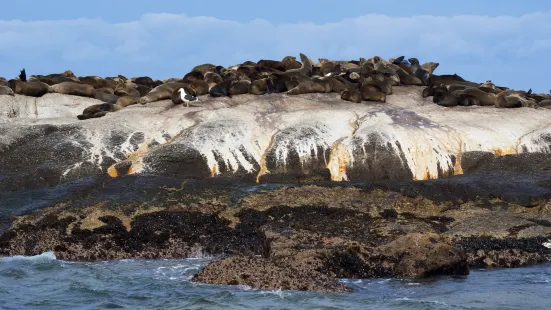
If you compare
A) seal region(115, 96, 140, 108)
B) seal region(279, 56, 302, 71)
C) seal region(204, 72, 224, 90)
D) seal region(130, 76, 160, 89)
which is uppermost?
seal region(279, 56, 302, 71)

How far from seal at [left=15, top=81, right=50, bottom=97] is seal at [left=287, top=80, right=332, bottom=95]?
7389 millimetres

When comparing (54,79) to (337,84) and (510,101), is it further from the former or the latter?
(510,101)

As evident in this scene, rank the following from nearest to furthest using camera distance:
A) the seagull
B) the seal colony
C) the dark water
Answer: the dark water < the seagull < the seal colony

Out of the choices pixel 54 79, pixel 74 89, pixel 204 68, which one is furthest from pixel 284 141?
pixel 54 79

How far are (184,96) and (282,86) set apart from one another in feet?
10.3

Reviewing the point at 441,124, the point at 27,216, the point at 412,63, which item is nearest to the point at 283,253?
the point at 27,216

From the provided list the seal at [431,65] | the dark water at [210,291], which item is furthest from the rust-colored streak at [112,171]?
the seal at [431,65]

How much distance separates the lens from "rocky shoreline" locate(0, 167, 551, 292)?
47.2ft

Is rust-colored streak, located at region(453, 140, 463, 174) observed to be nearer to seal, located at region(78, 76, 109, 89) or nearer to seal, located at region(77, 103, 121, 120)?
seal, located at region(77, 103, 121, 120)

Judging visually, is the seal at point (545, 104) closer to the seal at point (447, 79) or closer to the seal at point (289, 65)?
the seal at point (447, 79)

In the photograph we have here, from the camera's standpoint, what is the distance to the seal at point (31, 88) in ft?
86.6

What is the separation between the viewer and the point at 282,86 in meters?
25.9

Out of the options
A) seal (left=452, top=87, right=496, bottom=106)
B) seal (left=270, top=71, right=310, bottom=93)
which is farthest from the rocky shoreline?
seal (left=270, top=71, right=310, bottom=93)

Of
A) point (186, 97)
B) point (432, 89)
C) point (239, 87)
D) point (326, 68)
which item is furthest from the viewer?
point (326, 68)
